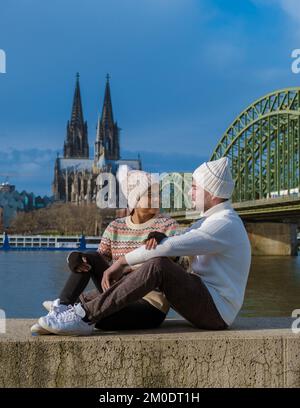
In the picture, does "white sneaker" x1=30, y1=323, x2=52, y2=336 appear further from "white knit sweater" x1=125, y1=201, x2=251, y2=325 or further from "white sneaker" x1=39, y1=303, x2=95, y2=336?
"white knit sweater" x1=125, y1=201, x2=251, y2=325

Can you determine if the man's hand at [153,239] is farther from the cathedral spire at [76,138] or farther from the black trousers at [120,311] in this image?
the cathedral spire at [76,138]

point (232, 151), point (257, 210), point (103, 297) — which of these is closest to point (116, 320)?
point (103, 297)

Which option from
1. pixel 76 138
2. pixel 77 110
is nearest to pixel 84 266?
pixel 76 138

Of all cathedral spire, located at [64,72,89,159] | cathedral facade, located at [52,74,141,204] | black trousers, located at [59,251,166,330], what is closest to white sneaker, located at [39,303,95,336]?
black trousers, located at [59,251,166,330]

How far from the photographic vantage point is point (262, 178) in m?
46.5

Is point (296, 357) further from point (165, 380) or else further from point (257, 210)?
point (257, 210)

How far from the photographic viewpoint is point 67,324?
9.23ft

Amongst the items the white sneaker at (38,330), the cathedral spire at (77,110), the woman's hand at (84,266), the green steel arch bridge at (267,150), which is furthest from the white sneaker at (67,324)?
the cathedral spire at (77,110)

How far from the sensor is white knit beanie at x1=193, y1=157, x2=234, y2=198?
→ 3.15 m

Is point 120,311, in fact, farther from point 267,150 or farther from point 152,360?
point 267,150

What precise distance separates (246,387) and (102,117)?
336ft

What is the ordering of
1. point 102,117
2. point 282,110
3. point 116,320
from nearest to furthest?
1. point 116,320
2. point 282,110
3. point 102,117

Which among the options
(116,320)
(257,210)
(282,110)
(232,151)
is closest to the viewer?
(116,320)
